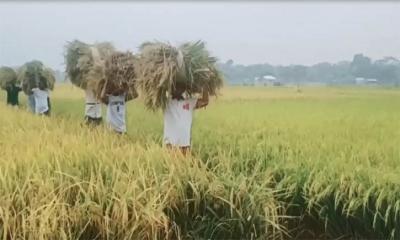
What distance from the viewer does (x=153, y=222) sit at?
6.27 ft

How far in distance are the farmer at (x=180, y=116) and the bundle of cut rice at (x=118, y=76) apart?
381mm

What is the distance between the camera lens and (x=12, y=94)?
3834 mm

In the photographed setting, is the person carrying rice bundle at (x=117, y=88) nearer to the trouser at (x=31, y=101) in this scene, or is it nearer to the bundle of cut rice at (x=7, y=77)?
the bundle of cut rice at (x=7, y=77)

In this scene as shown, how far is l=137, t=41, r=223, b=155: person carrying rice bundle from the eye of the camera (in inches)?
101

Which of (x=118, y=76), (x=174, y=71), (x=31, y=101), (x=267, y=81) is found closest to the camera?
(x=174, y=71)

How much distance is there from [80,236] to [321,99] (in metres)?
1.42

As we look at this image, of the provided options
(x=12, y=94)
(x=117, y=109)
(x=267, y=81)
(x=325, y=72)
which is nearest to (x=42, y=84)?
(x=12, y=94)

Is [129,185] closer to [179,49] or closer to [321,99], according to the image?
[179,49]

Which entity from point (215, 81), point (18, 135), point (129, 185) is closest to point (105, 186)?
point (129, 185)

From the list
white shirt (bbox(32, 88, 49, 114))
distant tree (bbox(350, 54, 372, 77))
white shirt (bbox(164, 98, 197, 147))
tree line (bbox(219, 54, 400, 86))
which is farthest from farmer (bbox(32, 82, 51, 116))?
distant tree (bbox(350, 54, 372, 77))

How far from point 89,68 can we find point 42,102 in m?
0.59

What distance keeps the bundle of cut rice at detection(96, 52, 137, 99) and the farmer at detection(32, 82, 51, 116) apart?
55 centimetres

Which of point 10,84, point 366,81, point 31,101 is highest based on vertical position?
point 366,81

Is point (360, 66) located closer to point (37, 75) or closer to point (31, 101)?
point (37, 75)
